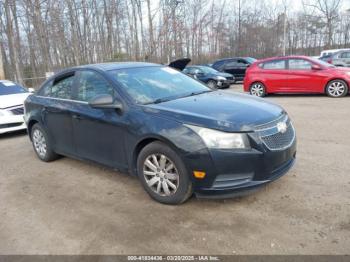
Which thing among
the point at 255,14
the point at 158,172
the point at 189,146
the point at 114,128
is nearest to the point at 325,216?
→ the point at 189,146

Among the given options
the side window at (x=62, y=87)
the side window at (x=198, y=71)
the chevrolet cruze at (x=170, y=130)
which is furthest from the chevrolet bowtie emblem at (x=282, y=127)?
the side window at (x=198, y=71)

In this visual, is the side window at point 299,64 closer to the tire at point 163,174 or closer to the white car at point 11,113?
the white car at point 11,113

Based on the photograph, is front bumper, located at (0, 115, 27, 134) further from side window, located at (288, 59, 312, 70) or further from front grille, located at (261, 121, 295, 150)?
side window, located at (288, 59, 312, 70)

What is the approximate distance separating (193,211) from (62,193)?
1.81 m

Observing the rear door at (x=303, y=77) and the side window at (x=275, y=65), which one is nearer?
the rear door at (x=303, y=77)

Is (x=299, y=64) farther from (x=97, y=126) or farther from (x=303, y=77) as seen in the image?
(x=97, y=126)

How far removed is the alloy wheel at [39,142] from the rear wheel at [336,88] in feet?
29.8

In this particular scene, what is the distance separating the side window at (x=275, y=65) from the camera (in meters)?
11.0

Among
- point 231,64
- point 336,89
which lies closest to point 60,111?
point 336,89

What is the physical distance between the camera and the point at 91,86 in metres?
4.21

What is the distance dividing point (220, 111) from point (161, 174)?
949mm

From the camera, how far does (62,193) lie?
403 cm

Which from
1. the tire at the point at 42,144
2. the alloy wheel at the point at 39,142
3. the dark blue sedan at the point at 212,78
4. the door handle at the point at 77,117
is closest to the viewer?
the door handle at the point at 77,117

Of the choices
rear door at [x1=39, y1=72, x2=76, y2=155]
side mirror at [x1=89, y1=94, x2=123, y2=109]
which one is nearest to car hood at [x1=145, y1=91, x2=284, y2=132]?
side mirror at [x1=89, y1=94, x2=123, y2=109]
